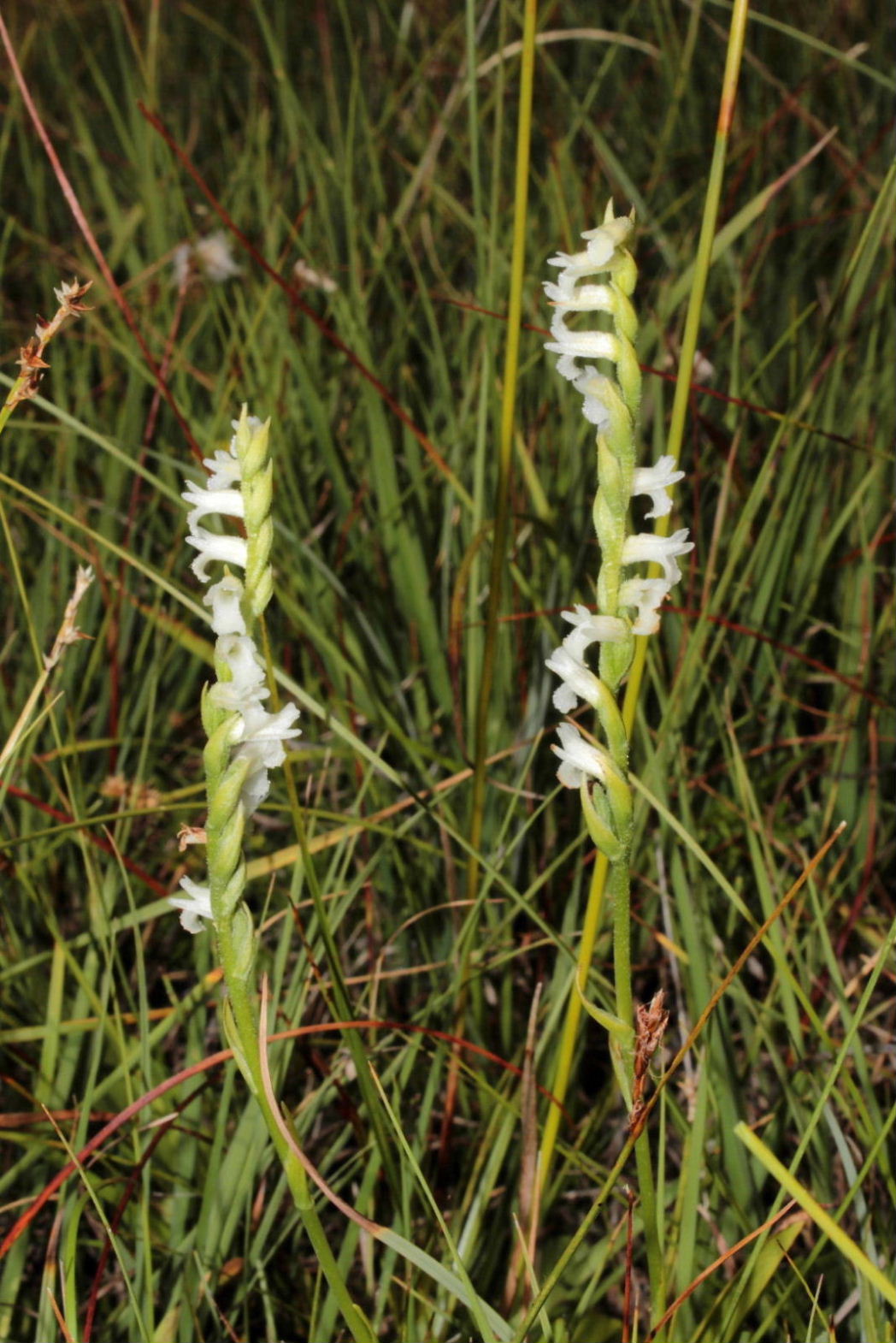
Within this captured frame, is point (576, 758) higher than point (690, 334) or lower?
lower

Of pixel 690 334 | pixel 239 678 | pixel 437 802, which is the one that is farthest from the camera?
pixel 437 802

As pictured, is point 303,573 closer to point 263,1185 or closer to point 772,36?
point 263,1185

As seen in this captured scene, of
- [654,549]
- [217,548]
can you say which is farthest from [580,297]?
[217,548]

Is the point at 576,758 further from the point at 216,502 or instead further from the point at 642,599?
the point at 216,502

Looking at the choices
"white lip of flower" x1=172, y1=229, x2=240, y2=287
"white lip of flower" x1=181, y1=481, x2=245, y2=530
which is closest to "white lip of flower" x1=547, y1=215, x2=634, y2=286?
"white lip of flower" x1=181, y1=481, x2=245, y2=530

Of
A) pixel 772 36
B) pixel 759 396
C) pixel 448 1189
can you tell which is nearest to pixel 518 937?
pixel 448 1189

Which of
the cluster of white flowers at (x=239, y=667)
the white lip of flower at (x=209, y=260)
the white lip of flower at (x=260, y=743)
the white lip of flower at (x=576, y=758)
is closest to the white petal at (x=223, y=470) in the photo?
the cluster of white flowers at (x=239, y=667)
